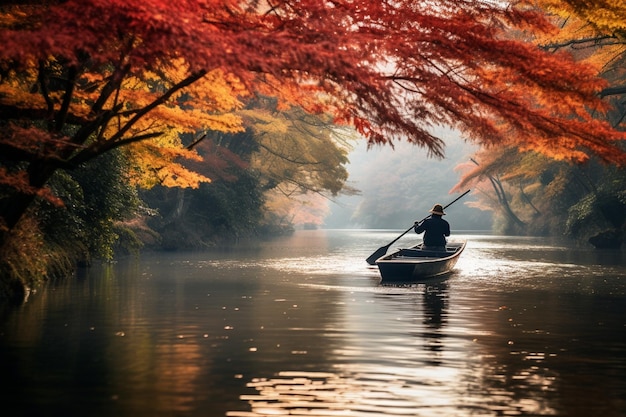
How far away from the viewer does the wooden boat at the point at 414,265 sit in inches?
900

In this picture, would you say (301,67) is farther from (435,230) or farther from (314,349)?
(435,230)

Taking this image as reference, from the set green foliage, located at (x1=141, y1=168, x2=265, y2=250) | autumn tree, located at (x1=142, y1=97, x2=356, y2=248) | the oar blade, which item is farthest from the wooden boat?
green foliage, located at (x1=141, y1=168, x2=265, y2=250)

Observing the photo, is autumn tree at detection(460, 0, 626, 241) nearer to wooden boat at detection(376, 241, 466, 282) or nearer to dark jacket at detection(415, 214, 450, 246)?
wooden boat at detection(376, 241, 466, 282)

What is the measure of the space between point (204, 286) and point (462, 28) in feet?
34.4

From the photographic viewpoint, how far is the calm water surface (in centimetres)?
866

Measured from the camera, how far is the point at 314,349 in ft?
39.4

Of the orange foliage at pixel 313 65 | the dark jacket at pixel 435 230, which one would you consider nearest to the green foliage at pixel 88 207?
the orange foliage at pixel 313 65

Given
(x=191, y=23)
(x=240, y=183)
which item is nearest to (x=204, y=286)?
(x=191, y=23)

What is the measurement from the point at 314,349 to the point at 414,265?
439 inches

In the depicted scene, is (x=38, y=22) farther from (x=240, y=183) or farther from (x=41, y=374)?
(x=240, y=183)

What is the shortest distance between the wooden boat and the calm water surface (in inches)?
19.3

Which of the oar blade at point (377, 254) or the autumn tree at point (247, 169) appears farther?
the autumn tree at point (247, 169)

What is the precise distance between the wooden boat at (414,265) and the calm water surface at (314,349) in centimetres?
49

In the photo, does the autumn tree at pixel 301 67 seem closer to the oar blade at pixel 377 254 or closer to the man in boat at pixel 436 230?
the man in boat at pixel 436 230
